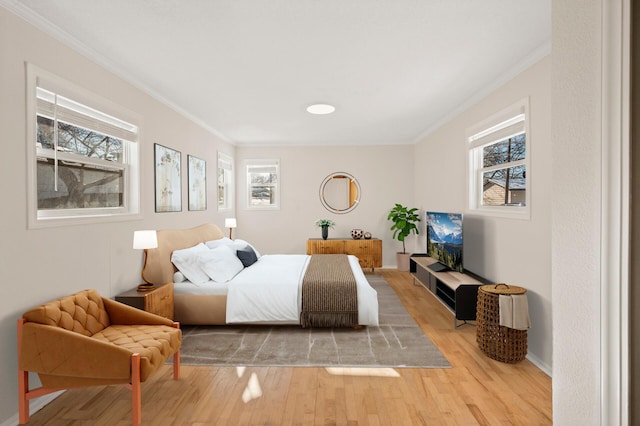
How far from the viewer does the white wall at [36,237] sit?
2.12m

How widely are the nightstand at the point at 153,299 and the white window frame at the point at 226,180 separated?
268 centimetres

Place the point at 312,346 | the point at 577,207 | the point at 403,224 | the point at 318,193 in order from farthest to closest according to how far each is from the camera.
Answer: the point at 318,193, the point at 403,224, the point at 312,346, the point at 577,207

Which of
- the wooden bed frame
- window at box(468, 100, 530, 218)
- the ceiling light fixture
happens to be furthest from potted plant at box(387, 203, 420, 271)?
the wooden bed frame

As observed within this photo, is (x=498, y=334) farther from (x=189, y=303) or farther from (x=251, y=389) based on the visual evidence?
(x=189, y=303)

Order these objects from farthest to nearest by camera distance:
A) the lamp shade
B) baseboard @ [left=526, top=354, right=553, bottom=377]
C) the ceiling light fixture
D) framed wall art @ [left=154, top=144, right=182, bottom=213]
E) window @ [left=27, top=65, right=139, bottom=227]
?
1. the ceiling light fixture
2. framed wall art @ [left=154, top=144, right=182, bottom=213]
3. the lamp shade
4. baseboard @ [left=526, top=354, right=553, bottom=377]
5. window @ [left=27, top=65, right=139, bottom=227]

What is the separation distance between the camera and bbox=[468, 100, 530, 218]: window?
10.6 ft

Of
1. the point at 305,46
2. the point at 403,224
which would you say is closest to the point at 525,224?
the point at 305,46

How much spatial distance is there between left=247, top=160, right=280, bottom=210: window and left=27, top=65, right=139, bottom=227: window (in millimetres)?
3653

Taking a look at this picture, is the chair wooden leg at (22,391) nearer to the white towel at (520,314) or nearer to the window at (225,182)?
the white towel at (520,314)

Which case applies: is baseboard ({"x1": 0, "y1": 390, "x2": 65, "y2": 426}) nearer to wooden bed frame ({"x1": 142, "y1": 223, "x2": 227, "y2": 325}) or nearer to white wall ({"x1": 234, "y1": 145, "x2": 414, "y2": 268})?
wooden bed frame ({"x1": 142, "y1": 223, "x2": 227, "y2": 325})

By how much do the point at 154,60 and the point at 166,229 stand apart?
1.93 m

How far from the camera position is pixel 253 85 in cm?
360

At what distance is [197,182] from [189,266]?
1.68 meters

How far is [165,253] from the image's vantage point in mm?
3842
